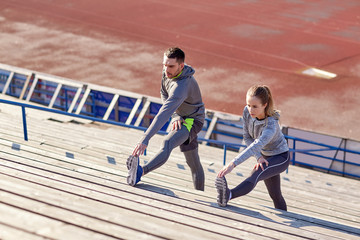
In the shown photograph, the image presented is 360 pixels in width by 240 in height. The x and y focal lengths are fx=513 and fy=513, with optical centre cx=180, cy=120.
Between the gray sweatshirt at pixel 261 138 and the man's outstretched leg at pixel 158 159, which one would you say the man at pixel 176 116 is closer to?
the man's outstretched leg at pixel 158 159

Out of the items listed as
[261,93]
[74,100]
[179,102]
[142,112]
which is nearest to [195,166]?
[179,102]

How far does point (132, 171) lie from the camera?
6004 mm

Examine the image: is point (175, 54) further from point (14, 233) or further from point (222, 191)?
point (14, 233)

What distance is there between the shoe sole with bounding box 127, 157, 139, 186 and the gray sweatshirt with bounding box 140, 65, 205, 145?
25cm

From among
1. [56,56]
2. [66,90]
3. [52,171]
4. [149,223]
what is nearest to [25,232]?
[149,223]

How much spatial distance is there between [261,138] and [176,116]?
1.33 metres

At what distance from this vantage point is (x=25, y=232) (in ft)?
14.1

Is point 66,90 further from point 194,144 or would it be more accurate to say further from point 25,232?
point 25,232

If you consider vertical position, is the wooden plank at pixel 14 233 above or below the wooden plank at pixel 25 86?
above

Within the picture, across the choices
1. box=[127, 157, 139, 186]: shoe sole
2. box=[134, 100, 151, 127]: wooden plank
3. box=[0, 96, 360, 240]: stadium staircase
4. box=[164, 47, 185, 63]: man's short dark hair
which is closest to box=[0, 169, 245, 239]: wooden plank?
box=[0, 96, 360, 240]: stadium staircase

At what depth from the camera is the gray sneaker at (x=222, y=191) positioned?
18.5 feet

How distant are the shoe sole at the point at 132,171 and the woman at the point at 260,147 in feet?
3.20

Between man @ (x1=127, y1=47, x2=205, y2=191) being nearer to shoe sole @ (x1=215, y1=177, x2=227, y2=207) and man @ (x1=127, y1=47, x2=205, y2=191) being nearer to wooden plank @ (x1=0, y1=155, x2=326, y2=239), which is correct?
wooden plank @ (x1=0, y1=155, x2=326, y2=239)

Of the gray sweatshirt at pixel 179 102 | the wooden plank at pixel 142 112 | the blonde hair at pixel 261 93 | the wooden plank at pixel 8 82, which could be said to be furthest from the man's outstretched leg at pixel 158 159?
the wooden plank at pixel 8 82
